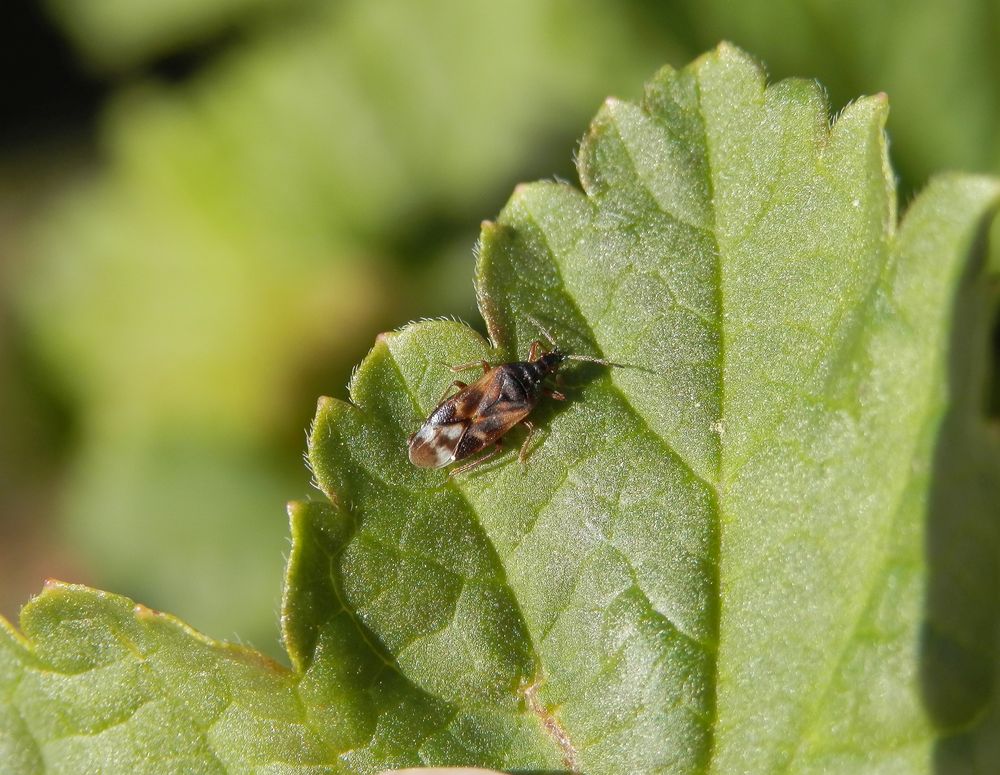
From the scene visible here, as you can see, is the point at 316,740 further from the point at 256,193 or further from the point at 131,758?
the point at 256,193

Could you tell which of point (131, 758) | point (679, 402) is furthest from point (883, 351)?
point (131, 758)

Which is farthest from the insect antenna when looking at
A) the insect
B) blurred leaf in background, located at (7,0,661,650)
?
blurred leaf in background, located at (7,0,661,650)

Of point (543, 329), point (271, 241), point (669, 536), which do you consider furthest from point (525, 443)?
point (271, 241)

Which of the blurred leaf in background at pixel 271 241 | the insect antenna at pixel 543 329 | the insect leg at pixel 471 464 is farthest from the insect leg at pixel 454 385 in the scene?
the blurred leaf in background at pixel 271 241

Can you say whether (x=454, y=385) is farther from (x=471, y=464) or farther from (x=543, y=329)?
(x=543, y=329)

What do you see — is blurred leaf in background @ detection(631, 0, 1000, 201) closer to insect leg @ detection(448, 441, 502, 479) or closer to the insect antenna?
the insect antenna
